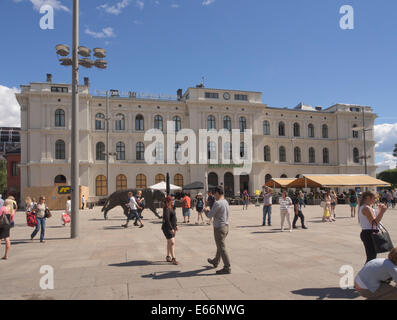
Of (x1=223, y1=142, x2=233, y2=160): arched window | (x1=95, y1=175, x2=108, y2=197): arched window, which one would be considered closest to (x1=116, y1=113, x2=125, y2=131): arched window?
(x1=95, y1=175, x2=108, y2=197): arched window

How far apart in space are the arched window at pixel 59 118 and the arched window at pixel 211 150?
59.5 feet

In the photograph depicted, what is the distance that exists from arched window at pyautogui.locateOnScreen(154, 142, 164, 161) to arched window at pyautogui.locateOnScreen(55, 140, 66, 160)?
36.4ft

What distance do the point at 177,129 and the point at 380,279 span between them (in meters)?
39.2

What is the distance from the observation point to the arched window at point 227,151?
4247 centimetres

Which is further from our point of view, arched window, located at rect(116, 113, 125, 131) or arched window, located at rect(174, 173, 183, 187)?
arched window, located at rect(174, 173, 183, 187)

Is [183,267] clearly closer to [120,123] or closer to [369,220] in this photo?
[369,220]

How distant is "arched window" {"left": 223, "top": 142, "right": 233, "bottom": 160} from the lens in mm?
42469

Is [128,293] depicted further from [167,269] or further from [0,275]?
[0,275]

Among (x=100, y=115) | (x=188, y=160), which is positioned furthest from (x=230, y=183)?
(x=100, y=115)

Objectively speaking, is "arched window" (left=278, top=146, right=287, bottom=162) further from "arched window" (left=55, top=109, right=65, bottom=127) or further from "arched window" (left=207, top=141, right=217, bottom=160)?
"arched window" (left=55, top=109, right=65, bottom=127)

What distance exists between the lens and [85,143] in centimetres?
3728

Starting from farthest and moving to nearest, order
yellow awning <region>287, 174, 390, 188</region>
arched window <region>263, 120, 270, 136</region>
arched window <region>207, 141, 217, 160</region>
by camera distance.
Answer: arched window <region>263, 120, 270, 136</region>
arched window <region>207, 141, 217, 160</region>
yellow awning <region>287, 174, 390, 188</region>

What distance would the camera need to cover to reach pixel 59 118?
37312mm

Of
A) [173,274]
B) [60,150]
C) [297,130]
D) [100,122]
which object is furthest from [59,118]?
[173,274]
